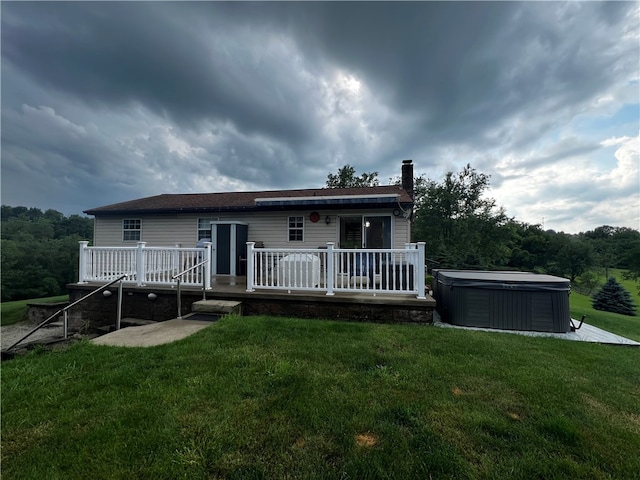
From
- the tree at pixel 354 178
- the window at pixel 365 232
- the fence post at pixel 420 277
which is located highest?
the tree at pixel 354 178

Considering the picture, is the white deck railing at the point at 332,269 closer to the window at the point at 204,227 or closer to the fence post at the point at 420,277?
the fence post at the point at 420,277

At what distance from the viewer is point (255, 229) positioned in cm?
1026

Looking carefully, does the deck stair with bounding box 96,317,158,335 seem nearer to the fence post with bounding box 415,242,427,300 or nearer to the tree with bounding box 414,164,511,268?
the fence post with bounding box 415,242,427,300

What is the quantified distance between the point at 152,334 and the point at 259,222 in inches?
252

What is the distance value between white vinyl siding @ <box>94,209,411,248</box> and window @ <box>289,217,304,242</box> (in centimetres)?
14

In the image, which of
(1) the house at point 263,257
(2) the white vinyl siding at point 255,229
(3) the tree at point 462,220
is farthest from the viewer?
(3) the tree at point 462,220

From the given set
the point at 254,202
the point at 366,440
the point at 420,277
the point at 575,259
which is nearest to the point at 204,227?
the point at 254,202

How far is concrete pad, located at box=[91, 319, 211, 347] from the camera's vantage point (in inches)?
153

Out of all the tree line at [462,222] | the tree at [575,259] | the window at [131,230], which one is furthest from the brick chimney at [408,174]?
the tree at [575,259]

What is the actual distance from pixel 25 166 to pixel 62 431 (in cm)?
1587

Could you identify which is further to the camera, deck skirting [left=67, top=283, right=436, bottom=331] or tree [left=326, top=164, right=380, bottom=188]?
tree [left=326, top=164, right=380, bottom=188]

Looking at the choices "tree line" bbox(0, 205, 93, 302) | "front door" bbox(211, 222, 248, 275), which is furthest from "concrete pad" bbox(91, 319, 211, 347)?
"tree line" bbox(0, 205, 93, 302)

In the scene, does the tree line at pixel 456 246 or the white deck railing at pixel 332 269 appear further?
the tree line at pixel 456 246

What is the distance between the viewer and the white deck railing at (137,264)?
655 cm
